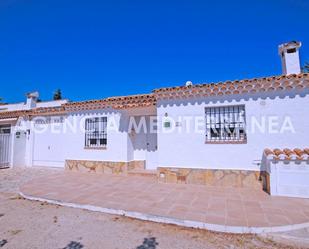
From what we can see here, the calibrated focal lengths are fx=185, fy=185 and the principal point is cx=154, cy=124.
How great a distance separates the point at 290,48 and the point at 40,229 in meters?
12.4

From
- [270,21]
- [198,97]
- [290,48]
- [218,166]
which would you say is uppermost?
[270,21]

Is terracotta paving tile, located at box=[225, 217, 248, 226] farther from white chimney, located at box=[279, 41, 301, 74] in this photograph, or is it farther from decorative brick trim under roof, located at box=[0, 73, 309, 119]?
white chimney, located at box=[279, 41, 301, 74]

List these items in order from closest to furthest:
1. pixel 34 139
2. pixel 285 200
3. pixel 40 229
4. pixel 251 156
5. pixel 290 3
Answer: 1. pixel 40 229
2. pixel 285 200
3. pixel 251 156
4. pixel 290 3
5. pixel 34 139

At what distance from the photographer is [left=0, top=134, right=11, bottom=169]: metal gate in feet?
47.3

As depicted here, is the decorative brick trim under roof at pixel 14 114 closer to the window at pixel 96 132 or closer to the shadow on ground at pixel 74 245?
the window at pixel 96 132

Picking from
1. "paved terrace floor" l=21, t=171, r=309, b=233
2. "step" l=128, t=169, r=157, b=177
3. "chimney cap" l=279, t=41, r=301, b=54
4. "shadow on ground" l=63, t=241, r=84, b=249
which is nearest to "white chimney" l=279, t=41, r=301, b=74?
"chimney cap" l=279, t=41, r=301, b=54

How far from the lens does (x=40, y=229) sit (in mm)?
4949

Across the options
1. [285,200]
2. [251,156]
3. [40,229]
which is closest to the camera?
[40,229]

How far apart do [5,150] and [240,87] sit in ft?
56.6

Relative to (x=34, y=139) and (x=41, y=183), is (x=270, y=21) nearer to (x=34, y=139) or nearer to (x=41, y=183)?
(x=41, y=183)

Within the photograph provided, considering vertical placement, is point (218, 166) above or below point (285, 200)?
above

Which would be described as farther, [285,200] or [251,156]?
[251,156]

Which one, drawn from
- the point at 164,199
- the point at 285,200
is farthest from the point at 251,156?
the point at 164,199

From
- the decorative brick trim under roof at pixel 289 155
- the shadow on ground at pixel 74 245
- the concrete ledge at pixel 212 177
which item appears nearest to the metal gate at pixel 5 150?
the concrete ledge at pixel 212 177
